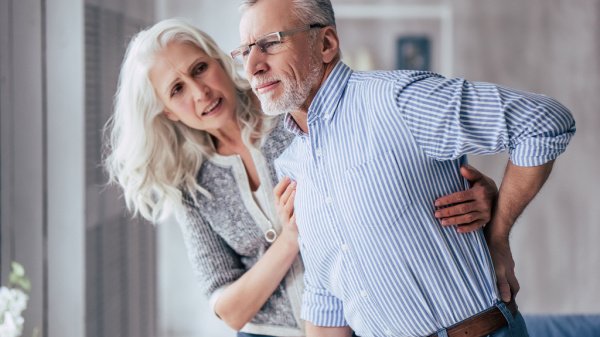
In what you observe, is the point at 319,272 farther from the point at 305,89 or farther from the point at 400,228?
the point at 305,89

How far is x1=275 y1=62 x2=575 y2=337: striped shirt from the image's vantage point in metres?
1.26

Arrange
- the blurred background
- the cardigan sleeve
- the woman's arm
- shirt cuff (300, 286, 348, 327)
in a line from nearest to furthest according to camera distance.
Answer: shirt cuff (300, 286, 348, 327)
the woman's arm
the cardigan sleeve
the blurred background

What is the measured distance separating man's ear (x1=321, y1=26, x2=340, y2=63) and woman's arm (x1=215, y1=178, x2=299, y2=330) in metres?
0.44

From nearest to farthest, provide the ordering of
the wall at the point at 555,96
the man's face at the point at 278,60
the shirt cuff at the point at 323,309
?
the man's face at the point at 278,60 < the shirt cuff at the point at 323,309 < the wall at the point at 555,96

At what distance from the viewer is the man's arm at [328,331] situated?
1.65 metres

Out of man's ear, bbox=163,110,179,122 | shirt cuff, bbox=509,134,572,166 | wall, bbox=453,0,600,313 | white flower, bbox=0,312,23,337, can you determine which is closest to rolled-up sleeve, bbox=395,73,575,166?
shirt cuff, bbox=509,134,572,166

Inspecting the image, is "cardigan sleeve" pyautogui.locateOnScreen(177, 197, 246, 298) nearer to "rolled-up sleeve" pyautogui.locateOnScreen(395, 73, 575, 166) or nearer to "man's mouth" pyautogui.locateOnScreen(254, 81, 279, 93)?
"man's mouth" pyautogui.locateOnScreen(254, 81, 279, 93)

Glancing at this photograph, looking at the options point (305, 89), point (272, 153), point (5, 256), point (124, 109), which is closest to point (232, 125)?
point (272, 153)

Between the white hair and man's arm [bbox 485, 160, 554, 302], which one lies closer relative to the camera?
man's arm [bbox 485, 160, 554, 302]

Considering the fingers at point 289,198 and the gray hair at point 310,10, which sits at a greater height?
the gray hair at point 310,10

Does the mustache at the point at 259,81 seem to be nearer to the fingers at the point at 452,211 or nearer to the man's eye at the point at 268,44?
the man's eye at the point at 268,44

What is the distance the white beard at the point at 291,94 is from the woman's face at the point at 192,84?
453mm

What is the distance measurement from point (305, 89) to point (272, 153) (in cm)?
53

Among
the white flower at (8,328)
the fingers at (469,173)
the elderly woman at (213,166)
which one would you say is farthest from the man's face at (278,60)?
the white flower at (8,328)
